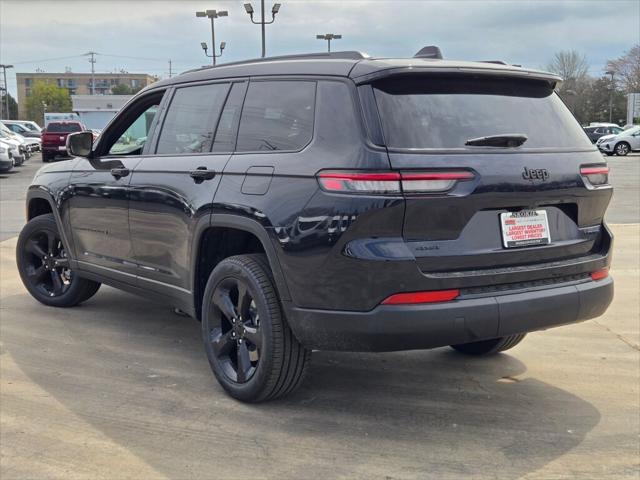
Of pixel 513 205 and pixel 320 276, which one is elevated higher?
pixel 513 205

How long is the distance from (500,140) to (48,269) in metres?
4.31

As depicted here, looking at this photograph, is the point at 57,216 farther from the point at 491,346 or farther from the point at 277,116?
the point at 491,346

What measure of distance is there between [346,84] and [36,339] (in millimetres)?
3190

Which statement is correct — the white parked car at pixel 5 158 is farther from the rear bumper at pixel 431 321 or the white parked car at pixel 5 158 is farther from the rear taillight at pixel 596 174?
the rear taillight at pixel 596 174

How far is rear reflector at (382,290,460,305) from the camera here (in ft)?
10.7

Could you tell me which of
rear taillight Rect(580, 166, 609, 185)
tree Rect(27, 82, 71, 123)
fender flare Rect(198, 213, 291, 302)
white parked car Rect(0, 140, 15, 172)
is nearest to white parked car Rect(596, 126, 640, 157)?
white parked car Rect(0, 140, 15, 172)

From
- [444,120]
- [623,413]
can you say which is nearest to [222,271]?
[444,120]

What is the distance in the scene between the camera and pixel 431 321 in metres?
3.28

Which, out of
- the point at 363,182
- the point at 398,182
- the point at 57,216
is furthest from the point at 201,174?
the point at 57,216

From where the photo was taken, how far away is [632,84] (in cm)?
8181

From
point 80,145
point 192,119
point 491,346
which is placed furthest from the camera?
point 80,145

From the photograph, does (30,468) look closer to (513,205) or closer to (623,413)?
(513,205)

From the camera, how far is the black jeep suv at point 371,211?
129 inches

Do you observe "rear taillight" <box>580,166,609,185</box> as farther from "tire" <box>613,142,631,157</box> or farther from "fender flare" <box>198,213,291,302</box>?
"tire" <box>613,142,631,157</box>
